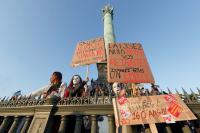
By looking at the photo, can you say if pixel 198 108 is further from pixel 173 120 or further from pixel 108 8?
pixel 108 8

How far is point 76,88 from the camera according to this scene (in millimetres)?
14422

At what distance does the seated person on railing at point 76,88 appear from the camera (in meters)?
14.2

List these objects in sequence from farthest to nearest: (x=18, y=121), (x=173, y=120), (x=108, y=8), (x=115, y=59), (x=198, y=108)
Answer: (x=108, y=8), (x=115, y=59), (x=18, y=121), (x=198, y=108), (x=173, y=120)

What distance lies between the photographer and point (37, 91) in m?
16.4

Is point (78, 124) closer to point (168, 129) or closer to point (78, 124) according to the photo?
point (78, 124)

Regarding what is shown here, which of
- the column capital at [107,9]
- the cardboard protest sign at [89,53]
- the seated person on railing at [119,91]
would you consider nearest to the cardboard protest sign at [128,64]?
the seated person on railing at [119,91]

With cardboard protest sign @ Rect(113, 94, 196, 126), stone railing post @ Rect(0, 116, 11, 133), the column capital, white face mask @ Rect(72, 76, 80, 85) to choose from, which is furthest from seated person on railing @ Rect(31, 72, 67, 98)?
the column capital

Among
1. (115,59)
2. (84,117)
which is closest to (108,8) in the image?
(115,59)

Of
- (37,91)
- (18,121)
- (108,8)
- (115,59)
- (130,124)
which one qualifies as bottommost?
(130,124)

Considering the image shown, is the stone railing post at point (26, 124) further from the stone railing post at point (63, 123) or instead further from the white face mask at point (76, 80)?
the white face mask at point (76, 80)

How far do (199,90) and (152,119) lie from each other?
393 centimetres

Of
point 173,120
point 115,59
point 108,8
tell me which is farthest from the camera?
point 108,8

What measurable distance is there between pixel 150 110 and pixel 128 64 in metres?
5.62

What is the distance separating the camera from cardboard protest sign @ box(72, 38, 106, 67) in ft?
60.1
